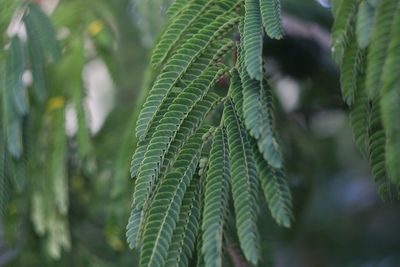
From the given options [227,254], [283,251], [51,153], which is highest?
[227,254]

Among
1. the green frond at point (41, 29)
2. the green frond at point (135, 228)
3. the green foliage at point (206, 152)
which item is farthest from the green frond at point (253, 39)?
the green frond at point (41, 29)

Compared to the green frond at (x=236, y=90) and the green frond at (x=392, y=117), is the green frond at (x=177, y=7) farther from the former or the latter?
the green frond at (x=392, y=117)

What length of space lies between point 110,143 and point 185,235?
920 mm

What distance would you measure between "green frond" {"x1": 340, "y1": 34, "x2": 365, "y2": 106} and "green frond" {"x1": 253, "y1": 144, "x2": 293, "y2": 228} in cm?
14

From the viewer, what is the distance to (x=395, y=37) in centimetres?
85

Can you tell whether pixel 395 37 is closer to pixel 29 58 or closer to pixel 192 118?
pixel 192 118

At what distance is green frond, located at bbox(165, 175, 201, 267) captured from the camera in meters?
0.99

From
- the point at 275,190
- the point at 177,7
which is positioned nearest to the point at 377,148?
the point at 275,190

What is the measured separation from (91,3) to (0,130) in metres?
0.55

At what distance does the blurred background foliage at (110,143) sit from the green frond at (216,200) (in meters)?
0.34

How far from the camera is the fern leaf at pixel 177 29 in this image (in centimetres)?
113

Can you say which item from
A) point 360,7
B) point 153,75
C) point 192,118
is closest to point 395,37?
point 360,7

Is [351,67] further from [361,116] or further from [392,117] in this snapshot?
[392,117]

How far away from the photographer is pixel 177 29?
3.73 feet
